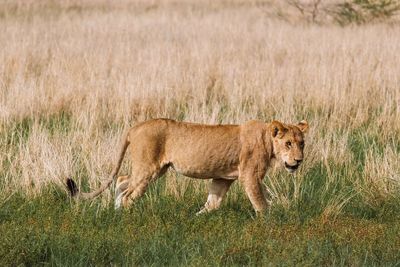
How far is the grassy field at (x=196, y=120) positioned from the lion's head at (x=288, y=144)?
0.42 meters

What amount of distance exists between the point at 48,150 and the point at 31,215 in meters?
1.32

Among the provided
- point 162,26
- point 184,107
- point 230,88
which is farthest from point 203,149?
point 162,26

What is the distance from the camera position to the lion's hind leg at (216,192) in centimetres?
682

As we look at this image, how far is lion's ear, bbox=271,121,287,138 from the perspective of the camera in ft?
21.5

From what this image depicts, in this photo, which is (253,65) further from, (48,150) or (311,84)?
(48,150)

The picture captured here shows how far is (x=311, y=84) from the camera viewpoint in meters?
12.0

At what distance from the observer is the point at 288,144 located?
6.55 meters

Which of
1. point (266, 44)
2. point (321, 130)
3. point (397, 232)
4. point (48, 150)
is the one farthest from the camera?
point (266, 44)

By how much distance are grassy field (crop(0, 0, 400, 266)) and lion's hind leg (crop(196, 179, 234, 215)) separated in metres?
0.19

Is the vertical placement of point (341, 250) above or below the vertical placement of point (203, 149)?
below

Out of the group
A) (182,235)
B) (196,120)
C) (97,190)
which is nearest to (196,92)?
(196,120)

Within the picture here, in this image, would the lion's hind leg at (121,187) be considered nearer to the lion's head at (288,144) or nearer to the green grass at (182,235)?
the green grass at (182,235)

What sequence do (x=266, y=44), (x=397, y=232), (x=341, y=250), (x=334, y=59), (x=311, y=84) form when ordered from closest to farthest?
(x=341, y=250)
(x=397, y=232)
(x=311, y=84)
(x=334, y=59)
(x=266, y=44)

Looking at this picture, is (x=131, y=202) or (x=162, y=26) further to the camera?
(x=162, y=26)
